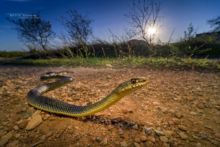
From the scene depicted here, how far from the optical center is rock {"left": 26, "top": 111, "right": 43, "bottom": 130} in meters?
2.17

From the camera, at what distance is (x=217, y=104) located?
2615 millimetres

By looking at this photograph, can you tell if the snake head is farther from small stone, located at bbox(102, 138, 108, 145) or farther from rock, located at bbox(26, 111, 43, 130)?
rock, located at bbox(26, 111, 43, 130)

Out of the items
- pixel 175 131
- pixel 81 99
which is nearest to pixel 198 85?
pixel 175 131

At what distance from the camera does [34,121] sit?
7.40ft

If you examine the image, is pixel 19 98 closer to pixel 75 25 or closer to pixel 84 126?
pixel 84 126

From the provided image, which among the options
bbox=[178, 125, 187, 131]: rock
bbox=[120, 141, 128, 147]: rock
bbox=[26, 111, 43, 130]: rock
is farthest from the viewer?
bbox=[26, 111, 43, 130]: rock

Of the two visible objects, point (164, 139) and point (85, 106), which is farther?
point (85, 106)

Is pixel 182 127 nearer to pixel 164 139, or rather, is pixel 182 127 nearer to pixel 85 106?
pixel 164 139

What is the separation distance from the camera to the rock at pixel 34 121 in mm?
2174

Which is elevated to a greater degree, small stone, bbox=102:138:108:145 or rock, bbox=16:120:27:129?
rock, bbox=16:120:27:129

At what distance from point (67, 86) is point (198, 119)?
104 inches

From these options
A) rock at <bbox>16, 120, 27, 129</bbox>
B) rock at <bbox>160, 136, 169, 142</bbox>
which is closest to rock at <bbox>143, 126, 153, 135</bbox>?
rock at <bbox>160, 136, 169, 142</bbox>

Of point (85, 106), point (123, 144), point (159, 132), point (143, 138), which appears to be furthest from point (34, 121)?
point (159, 132)

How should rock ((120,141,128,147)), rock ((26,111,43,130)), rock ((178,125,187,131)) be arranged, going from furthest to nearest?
1. rock ((26,111,43,130))
2. rock ((178,125,187,131))
3. rock ((120,141,128,147))
